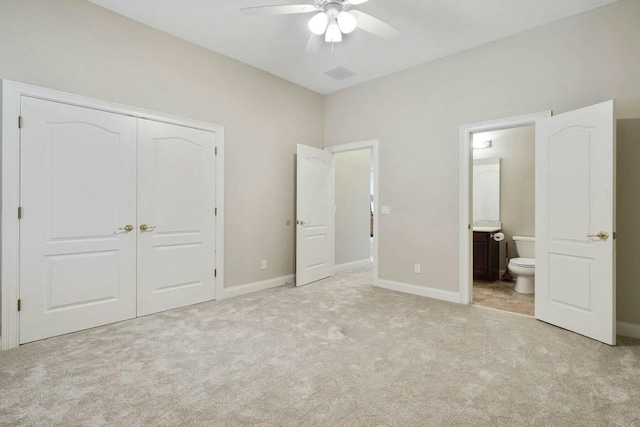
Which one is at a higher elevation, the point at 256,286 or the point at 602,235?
the point at 602,235

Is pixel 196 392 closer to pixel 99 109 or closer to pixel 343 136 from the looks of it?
Answer: pixel 99 109

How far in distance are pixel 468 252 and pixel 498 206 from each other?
1917 mm

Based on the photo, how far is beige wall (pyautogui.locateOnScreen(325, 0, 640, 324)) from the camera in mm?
2936

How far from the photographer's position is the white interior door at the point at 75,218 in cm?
273

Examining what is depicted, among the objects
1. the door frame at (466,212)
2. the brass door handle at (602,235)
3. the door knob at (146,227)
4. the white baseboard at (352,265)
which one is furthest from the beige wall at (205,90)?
the brass door handle at (602,235)

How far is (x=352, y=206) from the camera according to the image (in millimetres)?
6355

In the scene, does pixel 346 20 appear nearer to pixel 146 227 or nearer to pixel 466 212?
pixel 466 212

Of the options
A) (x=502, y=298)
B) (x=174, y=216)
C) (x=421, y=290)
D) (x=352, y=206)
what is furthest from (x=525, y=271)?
(x=174, y=216)

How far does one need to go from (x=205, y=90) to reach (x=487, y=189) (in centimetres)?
461

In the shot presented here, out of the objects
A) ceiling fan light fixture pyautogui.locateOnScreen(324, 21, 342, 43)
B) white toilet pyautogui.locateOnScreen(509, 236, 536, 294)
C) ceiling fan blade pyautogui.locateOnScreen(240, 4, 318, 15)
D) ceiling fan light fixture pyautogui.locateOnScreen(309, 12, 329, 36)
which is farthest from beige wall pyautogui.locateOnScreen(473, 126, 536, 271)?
ceiling fan blade pyautogui.locateOnScreen(240, 4, 318, 15)

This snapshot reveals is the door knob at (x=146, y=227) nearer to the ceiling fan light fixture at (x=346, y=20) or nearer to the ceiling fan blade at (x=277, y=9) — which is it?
the ceiling fan blade at (x=277, y=9)

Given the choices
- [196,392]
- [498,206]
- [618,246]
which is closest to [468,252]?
[618,246]

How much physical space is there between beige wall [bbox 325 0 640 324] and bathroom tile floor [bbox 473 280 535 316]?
48cm

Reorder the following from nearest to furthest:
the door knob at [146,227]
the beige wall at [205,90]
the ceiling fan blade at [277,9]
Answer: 1. the ceiling fan blade at [277,9]
2. the beige wall at [205,90]
3. the door knob at [146,227]
